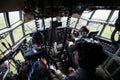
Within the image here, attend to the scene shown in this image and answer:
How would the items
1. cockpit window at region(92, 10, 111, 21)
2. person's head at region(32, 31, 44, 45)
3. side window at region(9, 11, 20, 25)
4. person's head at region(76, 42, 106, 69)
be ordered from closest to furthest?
person's head at region(76, 42, 106, 69), person's head at region(32, 31, 44, 45), side window at region(9, 11, 20, 25), cockpit window at region(92, 10, 111, 21)

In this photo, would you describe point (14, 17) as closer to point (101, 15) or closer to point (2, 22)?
point (2, 22)

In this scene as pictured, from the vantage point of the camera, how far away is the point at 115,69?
4734mm

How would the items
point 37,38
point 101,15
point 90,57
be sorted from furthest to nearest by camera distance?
point 101,15
point 37,38
point 90,57

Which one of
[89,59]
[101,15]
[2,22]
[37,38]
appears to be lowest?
[37,38]

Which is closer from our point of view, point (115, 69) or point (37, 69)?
point (37, 69)

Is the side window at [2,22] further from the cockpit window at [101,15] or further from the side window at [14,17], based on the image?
the cockpit window at [101,15]

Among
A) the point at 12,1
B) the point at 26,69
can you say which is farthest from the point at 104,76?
the point at 26,69

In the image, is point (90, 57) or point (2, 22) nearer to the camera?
point (90, 57)

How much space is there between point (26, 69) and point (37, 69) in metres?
0.72

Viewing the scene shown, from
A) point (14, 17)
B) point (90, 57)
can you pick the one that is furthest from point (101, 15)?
point (90, 57)

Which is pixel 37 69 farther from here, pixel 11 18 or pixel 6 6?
pixel 11 18

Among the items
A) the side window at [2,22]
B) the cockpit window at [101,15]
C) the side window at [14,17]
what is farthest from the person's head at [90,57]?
the cockpit window at [101,15]

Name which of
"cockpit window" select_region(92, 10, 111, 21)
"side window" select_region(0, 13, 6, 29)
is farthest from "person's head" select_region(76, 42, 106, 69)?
"cockpit window" select_region(92, 10, 111, 21)

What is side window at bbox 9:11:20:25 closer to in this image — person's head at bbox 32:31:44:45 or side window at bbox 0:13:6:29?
side window at bbox 0:13:6:29
